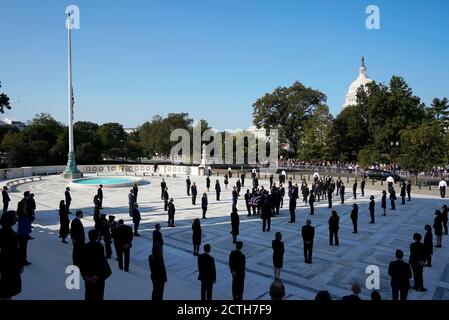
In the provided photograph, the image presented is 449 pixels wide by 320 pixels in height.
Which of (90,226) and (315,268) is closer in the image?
(315,268)

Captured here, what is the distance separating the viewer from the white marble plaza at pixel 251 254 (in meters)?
8.73

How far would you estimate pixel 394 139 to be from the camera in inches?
2076

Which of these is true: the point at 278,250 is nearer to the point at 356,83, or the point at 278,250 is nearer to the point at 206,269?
the point at 206,269

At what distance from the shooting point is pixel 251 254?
1232cm

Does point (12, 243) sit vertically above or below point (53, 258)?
above

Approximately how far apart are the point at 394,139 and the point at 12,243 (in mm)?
54618

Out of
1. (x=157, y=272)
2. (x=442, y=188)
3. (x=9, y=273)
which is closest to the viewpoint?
(x=9, y=273)

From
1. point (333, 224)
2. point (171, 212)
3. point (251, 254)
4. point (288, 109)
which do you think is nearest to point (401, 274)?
point (333, 224)

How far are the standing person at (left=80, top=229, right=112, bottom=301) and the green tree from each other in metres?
60.4

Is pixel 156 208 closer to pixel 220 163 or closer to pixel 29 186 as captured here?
pixel 29 186

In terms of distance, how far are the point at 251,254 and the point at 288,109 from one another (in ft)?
181

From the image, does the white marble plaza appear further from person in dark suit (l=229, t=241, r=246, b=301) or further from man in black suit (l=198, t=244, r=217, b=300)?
man in black suit (l=198, t=244, r=217, b=300)
